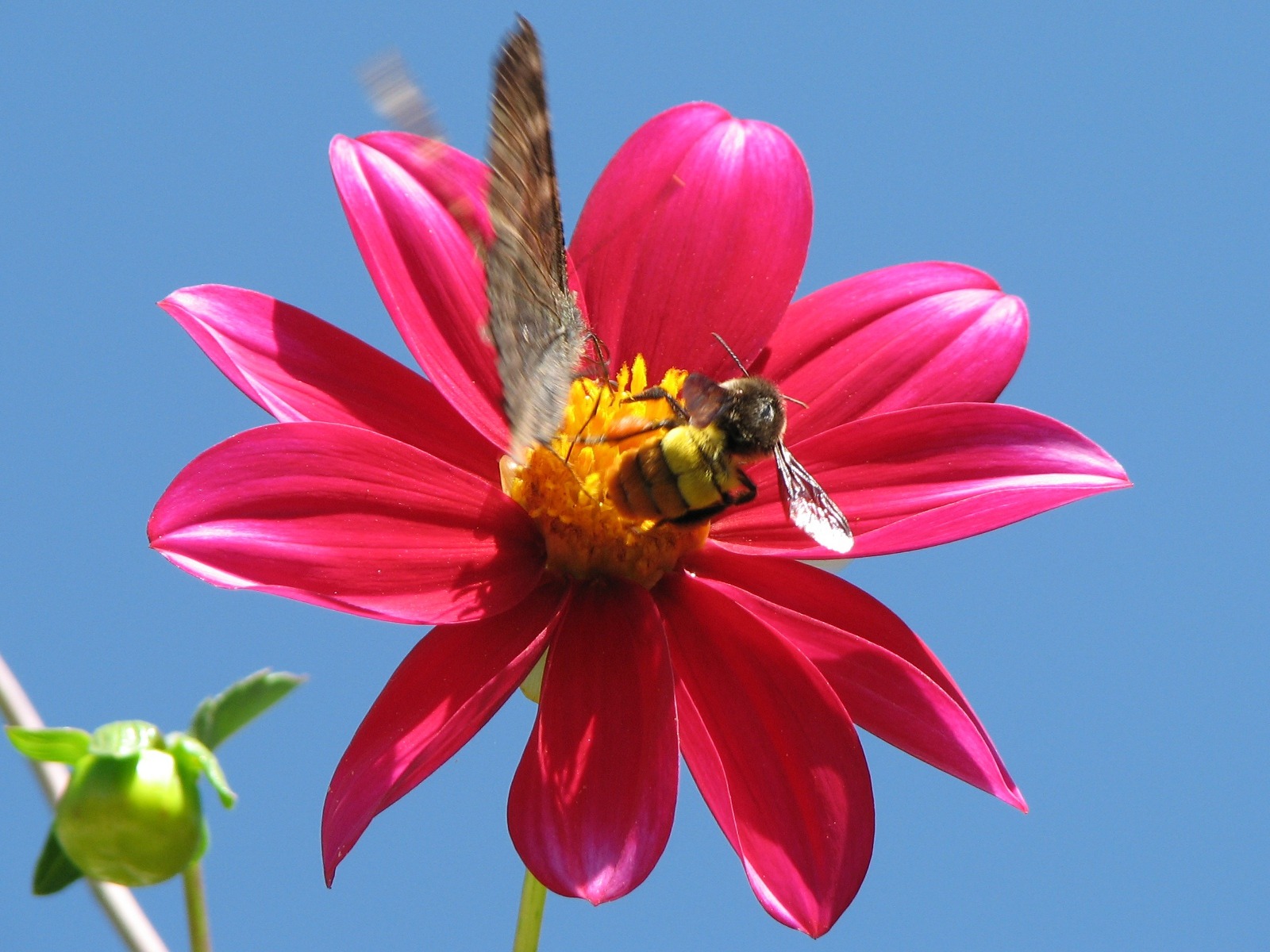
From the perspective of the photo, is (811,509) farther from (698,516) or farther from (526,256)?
(526,256)

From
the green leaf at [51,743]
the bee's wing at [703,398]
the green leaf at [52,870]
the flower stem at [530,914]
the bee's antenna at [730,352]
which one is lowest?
the flower stem at [530,914]

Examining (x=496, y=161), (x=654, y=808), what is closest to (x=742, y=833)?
(x=654, y=808)

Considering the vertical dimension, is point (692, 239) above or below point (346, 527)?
above

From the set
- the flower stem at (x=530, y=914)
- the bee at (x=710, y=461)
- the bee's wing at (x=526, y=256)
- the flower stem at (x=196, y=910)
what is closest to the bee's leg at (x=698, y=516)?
the bee at (x=710, y=461)

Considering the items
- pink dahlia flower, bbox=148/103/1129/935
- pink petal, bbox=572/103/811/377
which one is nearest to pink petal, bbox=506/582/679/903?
pink dahlia flower, bbox=148/103/1129/935

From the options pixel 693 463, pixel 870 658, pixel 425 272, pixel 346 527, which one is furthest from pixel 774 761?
pixel 425 272

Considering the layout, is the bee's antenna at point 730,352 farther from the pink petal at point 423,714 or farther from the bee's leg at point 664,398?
the pink petal at point 423,714

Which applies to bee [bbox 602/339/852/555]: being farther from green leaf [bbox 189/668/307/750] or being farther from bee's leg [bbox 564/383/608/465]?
green leaf [bbox 189/668/307/750]
